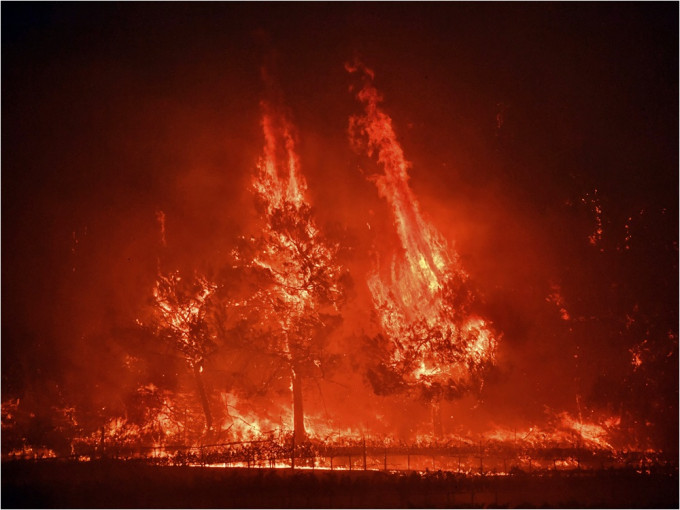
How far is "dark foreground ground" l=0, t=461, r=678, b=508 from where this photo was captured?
17.1m

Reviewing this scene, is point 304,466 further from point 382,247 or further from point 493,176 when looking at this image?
point 493,176

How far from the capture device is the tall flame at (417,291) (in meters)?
28.2

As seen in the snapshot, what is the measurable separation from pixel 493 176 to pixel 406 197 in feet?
15.3

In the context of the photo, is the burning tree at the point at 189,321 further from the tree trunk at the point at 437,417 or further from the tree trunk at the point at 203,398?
the tree trunk at the point at 437,417

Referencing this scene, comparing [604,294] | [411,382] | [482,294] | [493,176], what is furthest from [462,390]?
[493,176]

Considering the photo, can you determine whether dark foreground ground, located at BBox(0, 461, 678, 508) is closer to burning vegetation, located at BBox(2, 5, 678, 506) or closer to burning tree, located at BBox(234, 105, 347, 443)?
burning vegetation, located at BBox(2, 5, 678, 506)

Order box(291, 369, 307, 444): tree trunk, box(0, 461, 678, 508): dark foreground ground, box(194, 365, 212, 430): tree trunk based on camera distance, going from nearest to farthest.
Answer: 1. box(0, 461, 678, 508): dark foreground ground
2. box(291, 369, 307, 444): tree trunk
3. box(194, 365, 212, 430): tree trunk

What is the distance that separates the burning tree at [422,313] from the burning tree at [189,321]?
814 cm

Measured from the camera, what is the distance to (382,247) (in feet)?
107

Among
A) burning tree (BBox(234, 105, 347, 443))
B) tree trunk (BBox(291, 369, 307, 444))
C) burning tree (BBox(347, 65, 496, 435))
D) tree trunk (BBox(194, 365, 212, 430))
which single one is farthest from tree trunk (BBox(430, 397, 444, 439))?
tree trunk (BBox(194, 365, 212, 430))

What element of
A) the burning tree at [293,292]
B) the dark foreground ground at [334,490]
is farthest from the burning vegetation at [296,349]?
the dark foreground ground at [334,490]

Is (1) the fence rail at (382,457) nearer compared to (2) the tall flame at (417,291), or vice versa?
(1) the fence rail at (382,457)

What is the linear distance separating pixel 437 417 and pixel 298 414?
664 cm

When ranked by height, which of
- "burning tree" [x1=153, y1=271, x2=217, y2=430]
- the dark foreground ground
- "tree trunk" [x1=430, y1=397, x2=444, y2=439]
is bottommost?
the dark foreground ground
